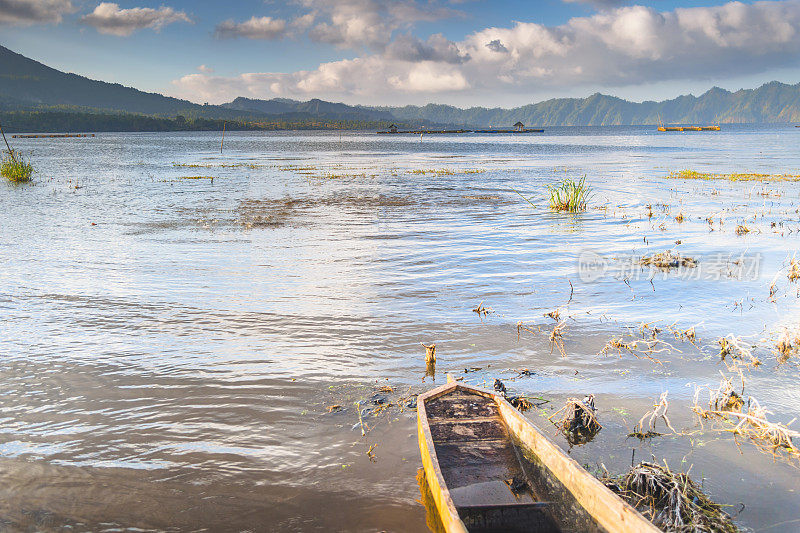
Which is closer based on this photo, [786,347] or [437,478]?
[437,478]

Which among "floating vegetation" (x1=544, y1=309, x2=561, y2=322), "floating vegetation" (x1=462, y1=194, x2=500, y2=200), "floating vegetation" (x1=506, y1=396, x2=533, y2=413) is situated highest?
"floating vegetation" (x1=462, y1=194, x2=500, y2=200)

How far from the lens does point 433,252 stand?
17031 millimetres

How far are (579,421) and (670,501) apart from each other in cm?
189

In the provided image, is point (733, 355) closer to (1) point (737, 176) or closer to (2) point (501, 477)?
(2) point (501, 477)

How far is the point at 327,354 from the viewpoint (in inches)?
358

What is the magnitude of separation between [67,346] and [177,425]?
12.9 feet

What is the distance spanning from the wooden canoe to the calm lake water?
60cm

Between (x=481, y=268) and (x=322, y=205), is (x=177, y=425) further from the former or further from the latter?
(x=322, y=205)

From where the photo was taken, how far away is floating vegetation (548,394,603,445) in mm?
6543

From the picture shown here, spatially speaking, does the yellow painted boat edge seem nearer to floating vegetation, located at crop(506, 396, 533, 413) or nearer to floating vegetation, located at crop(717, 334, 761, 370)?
floating vegetation, located at crop(506, 396, 533, 413)

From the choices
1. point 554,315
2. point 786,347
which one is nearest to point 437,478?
point 554,315

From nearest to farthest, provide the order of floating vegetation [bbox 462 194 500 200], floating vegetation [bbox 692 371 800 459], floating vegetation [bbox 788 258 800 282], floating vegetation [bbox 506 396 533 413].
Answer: floating vegetation [bbox 692 371 800 459]
floating vegetation [bbox 506 396 533 413]
floating vegetation [bbox 788 258 800 282]
floating vegetation [bbox 462 194 500 200]

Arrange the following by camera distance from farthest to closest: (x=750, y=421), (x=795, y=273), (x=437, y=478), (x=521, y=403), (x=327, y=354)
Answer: (x=795, y=273) → (x=327, y=354) → (x=521, y=403) → (x=750, y=421) → (x=437, y=478)

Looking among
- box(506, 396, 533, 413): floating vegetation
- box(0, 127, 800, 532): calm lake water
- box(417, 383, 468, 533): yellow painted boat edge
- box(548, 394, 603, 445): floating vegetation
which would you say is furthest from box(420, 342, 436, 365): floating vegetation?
box(548, 394, 603, 445): floating vegetation
